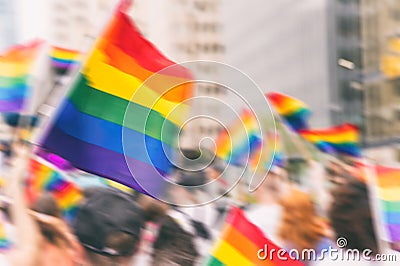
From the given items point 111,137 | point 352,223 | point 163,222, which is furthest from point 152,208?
point 352,223

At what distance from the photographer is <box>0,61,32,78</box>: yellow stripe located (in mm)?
2051

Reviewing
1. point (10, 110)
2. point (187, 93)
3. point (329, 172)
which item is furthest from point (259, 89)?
point (10, 110)

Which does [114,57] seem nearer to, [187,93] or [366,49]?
[187,93]

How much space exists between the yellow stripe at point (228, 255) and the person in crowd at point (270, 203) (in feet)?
0.41

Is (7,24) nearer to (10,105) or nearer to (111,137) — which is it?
(10,105)

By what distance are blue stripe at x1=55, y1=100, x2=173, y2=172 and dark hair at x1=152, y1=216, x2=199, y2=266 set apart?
0.22 metres

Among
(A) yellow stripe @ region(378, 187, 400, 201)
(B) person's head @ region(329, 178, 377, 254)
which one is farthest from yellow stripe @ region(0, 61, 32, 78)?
(A) yellow stripe @ region(378, 187, 400, 201)

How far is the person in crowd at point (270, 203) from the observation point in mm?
2191

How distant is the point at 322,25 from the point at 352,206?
67 centimetres

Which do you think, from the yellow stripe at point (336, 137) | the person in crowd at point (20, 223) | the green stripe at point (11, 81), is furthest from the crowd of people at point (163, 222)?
the green stripe at point (11, 81)

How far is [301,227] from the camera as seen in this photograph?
7.39ft

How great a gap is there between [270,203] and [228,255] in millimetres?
239

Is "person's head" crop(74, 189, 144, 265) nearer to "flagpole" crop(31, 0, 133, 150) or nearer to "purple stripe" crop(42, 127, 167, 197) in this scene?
"purple stripe" crop(42, 127, 167, 197)

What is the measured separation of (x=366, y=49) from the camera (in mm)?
2246
